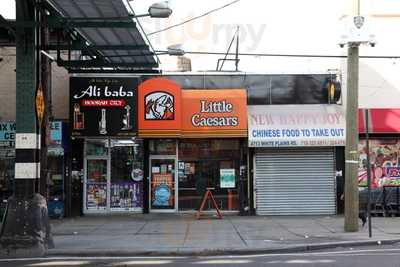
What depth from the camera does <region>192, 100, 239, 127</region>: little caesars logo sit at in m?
21.9

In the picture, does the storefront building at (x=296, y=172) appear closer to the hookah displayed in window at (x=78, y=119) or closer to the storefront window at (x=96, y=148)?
the storefront window at (x=96, y=148)

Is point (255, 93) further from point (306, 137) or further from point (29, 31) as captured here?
point (29, 31)

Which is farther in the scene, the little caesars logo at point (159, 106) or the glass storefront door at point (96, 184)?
the glass storefront door at point (96, 184)

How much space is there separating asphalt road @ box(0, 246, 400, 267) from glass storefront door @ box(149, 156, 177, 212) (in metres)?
9.61

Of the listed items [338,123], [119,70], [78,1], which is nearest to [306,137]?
[338,123]

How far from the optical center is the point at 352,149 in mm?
16938

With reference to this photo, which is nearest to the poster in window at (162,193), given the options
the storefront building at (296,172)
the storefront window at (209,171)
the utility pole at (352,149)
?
the storefront window at (209,171)

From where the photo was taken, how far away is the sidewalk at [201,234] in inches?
548

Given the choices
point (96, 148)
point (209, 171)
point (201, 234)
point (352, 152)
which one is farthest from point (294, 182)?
point (96, 148)

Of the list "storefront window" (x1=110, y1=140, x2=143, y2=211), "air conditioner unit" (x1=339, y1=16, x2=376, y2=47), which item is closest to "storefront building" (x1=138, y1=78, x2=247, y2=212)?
"storefront window" (x1=110, y1=140, x2=143, y2=211)

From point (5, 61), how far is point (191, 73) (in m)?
6.51

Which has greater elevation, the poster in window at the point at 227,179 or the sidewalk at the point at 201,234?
the poster in window at the point at 227,179

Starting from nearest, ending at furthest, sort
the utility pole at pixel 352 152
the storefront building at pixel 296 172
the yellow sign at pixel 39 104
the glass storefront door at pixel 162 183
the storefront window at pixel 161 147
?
the yellow sign at pixel 39 104 < the utility pole at pixel 352 152 < the storefront building at pixel 296 172 < the glass storefront door at pixel 162 183 < the storefront window at pixel 161 147

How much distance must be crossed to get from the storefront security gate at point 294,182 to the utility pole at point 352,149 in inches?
218
